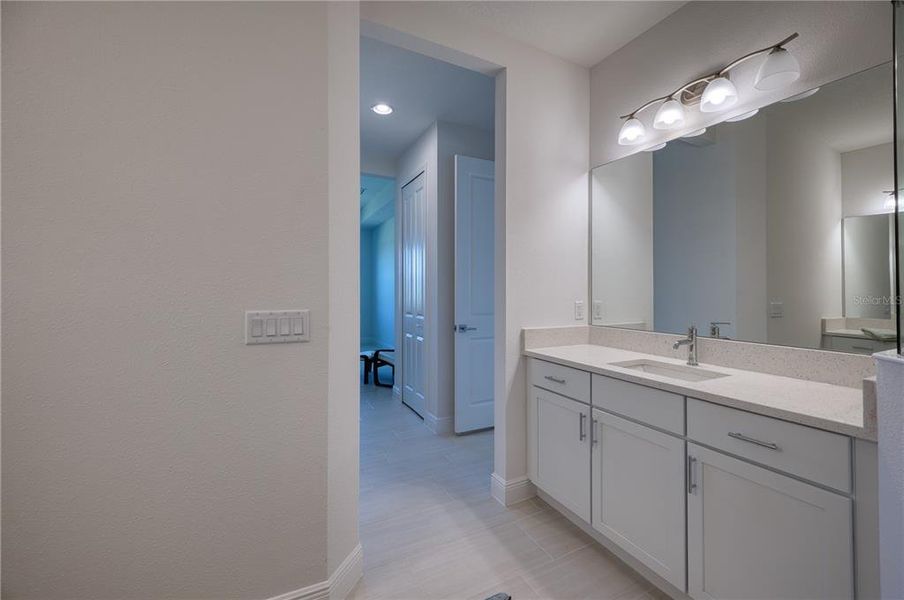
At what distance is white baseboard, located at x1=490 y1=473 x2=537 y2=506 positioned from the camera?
2.17 meters

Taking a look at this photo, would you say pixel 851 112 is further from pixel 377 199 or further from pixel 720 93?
pixel 377 199

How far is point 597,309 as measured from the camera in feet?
7.98

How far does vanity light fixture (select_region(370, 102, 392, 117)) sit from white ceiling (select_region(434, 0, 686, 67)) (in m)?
1.24

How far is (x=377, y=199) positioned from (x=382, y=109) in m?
3.18

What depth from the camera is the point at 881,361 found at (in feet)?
3.00

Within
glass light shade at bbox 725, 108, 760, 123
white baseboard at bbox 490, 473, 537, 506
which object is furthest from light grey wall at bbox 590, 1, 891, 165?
white baseboard at bbox 490, 473, 537, 506

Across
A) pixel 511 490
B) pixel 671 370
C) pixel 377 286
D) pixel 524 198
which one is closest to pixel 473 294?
pixel 524 198

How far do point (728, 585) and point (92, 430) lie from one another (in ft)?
6.78

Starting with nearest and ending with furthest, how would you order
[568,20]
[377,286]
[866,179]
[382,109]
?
[866,179] → [568,20] → [382,109] → [377,286]

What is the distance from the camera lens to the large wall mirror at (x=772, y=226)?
1.39 m

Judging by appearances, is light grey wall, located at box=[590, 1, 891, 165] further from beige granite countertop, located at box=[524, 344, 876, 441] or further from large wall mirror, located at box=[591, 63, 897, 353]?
beige granite countertop, located at box=[524, 344, 876, 441]

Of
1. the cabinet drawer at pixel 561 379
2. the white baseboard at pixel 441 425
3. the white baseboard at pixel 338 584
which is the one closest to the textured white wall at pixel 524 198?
the cabinet drawer at pixel 561 379

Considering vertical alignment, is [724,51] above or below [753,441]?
above

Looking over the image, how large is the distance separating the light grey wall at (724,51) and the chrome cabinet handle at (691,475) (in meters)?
1.56
